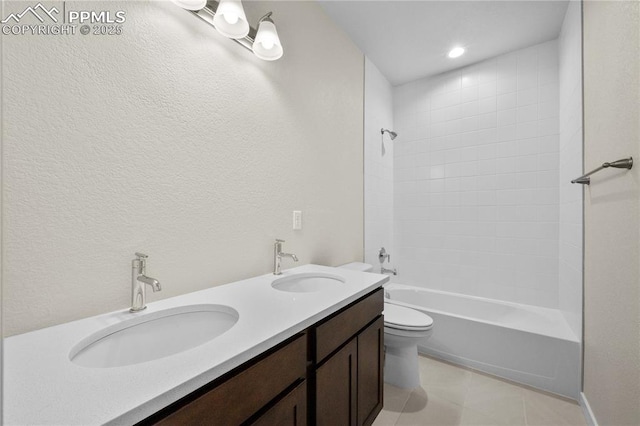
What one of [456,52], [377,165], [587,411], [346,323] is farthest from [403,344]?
[456,52]

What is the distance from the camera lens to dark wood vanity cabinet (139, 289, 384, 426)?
0.58m

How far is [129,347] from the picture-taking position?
824 mm

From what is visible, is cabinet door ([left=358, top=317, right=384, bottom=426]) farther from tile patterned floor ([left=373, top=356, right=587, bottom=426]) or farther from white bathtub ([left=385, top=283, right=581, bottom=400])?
white bathtub ([left=385, top=283, right=581, bottom=400])

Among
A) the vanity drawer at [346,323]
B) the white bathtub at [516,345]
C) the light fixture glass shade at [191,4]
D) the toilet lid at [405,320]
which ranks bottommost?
the white bathtub at [516,345]

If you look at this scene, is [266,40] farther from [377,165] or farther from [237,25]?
[377,165]

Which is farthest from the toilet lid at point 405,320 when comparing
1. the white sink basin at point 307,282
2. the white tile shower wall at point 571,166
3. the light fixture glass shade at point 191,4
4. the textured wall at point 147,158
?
the light fixture glass shade at point 191,4

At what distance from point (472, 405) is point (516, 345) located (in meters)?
0.55

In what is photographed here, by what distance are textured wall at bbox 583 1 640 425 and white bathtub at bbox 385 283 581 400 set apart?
0.17 metres

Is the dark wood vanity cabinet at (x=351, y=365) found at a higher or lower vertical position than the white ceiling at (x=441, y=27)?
lower

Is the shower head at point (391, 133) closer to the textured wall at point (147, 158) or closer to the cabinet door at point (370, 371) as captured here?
the textured wall at point (147, 158)

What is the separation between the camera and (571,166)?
1847 millimetres

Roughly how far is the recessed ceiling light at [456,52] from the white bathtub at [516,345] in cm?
224

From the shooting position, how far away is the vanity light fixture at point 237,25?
43.4 inches

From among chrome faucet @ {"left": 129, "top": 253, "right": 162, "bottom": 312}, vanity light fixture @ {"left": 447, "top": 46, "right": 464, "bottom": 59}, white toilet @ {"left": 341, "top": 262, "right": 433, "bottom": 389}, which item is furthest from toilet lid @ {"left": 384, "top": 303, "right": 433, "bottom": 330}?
vanity light fixture @ {"left": 447, "top": 46, "right": 464, "bottom": 59}
